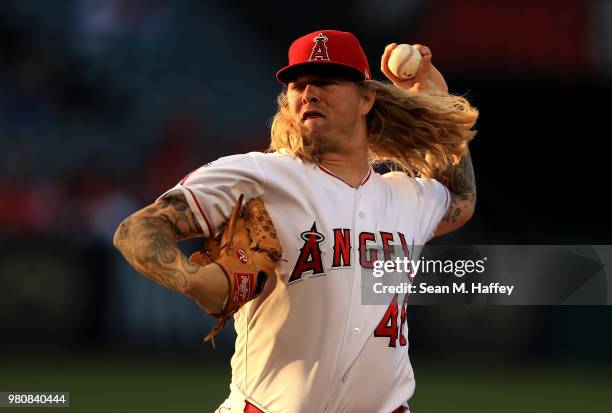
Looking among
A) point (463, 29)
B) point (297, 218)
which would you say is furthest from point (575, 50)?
point (297, 218)

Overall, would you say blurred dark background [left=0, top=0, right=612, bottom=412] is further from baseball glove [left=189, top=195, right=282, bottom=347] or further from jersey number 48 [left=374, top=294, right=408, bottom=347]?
baseball glove [left=189, top=195, right=282, bottom=347]

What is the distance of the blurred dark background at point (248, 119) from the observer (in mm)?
10141

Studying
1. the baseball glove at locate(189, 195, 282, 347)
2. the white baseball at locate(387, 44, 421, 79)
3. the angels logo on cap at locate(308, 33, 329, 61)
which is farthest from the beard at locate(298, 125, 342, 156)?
the white baseball at locate(387, 44, 421, 79)

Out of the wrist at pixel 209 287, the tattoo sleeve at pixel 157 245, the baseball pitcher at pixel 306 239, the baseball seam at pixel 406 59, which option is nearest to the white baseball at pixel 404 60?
the baseball seam at pixel 406 59

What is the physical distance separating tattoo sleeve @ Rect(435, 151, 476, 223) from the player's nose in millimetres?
852

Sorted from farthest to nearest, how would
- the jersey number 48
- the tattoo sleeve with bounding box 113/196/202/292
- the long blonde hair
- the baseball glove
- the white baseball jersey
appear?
the long blonde hair
the jersey number 48
the white baseball jersey
the baseball glove
the tattoo sleeve with bounding box 113/196/202/292

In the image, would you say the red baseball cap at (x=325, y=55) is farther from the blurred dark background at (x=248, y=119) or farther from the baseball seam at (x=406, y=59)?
the blurred dark background at (x=248, y=119)

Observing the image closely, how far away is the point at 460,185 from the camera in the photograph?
14.5 ft

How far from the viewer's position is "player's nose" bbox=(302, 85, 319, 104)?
375 centimetres

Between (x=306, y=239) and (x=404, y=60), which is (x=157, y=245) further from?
(x=404, y=60)

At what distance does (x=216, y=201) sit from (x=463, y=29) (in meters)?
9.03

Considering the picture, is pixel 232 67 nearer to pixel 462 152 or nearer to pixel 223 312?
pixel 462 152

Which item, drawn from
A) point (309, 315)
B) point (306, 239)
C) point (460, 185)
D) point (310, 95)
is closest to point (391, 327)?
point (309, 315)

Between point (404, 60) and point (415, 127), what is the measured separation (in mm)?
350
